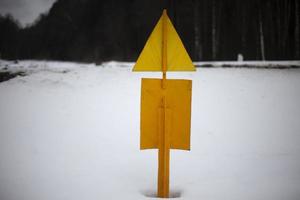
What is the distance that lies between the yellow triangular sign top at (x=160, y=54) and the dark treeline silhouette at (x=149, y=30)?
42.1 ft

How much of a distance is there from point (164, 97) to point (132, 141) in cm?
246

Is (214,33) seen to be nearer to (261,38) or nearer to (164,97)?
(261,38)

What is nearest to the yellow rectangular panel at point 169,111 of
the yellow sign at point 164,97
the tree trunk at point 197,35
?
the yellow sign at point 164,97

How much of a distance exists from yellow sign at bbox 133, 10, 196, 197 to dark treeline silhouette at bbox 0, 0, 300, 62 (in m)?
12.8

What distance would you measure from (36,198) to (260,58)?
1443 cm

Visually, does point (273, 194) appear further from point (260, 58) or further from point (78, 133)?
point (260, 58)

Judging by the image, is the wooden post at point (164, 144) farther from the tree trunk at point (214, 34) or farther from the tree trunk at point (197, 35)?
the tree trunk at point (214, 34)

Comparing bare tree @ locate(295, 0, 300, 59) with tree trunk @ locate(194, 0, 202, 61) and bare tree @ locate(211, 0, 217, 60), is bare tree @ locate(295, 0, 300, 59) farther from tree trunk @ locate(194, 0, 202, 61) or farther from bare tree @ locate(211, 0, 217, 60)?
tree trunk @ locate(194, 0, 202, 61)

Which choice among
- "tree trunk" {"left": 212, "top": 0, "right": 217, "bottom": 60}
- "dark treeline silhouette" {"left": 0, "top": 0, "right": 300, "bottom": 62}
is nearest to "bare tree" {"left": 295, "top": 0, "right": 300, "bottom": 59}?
"dark treeline silhouette" {"left": 0, "top": 0, "right": 300, "bottom": 62}

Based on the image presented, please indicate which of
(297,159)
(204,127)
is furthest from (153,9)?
(297,159)

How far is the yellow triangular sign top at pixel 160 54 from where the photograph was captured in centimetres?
303

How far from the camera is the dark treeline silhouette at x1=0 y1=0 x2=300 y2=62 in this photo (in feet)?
49.9

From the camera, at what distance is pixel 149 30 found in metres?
16.6

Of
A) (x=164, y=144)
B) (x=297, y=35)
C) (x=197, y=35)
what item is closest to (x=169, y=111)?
(x=164, y=144)
